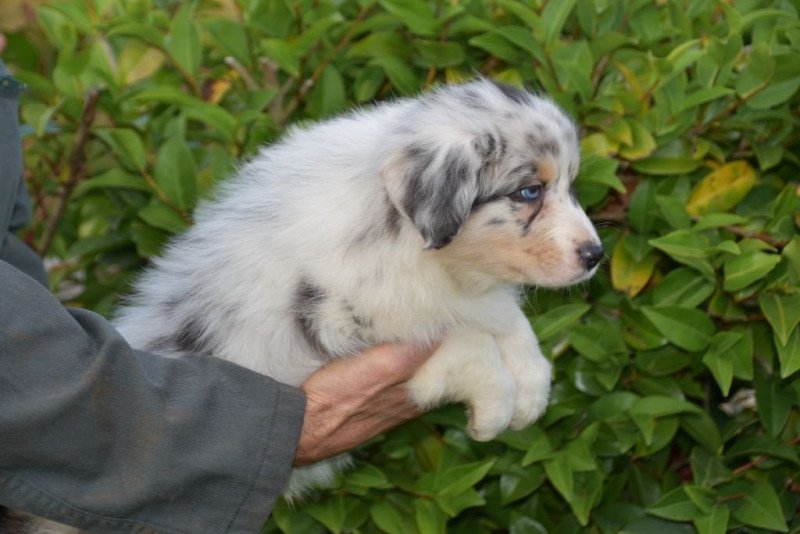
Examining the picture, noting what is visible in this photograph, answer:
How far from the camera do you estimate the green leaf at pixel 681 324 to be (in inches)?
117

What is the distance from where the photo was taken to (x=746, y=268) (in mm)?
2904

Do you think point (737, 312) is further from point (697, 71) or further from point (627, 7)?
point (627, 7)

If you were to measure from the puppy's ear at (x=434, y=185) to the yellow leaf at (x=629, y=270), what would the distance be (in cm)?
81

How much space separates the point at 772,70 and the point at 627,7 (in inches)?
18.7

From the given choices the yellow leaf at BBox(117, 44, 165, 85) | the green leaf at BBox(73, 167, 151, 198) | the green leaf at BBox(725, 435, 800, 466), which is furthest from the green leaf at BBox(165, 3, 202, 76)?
the green leaf at BBox(725, 435, 800, 466)

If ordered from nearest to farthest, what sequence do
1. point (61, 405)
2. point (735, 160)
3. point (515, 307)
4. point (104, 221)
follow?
point (61, 405) → point (515, 307) → point (735, 160) → point (104, 221)

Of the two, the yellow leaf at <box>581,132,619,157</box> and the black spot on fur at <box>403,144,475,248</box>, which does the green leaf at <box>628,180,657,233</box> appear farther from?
the black spot on fur at <box>403,144,475,248</box>

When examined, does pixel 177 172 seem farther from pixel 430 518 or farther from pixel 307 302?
pixel 430 518

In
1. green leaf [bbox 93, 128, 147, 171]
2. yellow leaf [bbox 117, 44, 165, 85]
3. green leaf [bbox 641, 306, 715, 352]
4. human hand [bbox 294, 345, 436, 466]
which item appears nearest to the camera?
human hand [bbox 294, 345, 436, 466]

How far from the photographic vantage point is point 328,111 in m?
3.35

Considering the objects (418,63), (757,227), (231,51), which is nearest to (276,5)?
(231,51)

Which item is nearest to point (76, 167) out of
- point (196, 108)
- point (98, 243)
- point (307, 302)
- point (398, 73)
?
point (98, 243)

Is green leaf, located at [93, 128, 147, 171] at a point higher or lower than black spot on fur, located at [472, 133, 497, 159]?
lower

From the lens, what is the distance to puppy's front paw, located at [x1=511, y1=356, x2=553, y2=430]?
2.88 metres
